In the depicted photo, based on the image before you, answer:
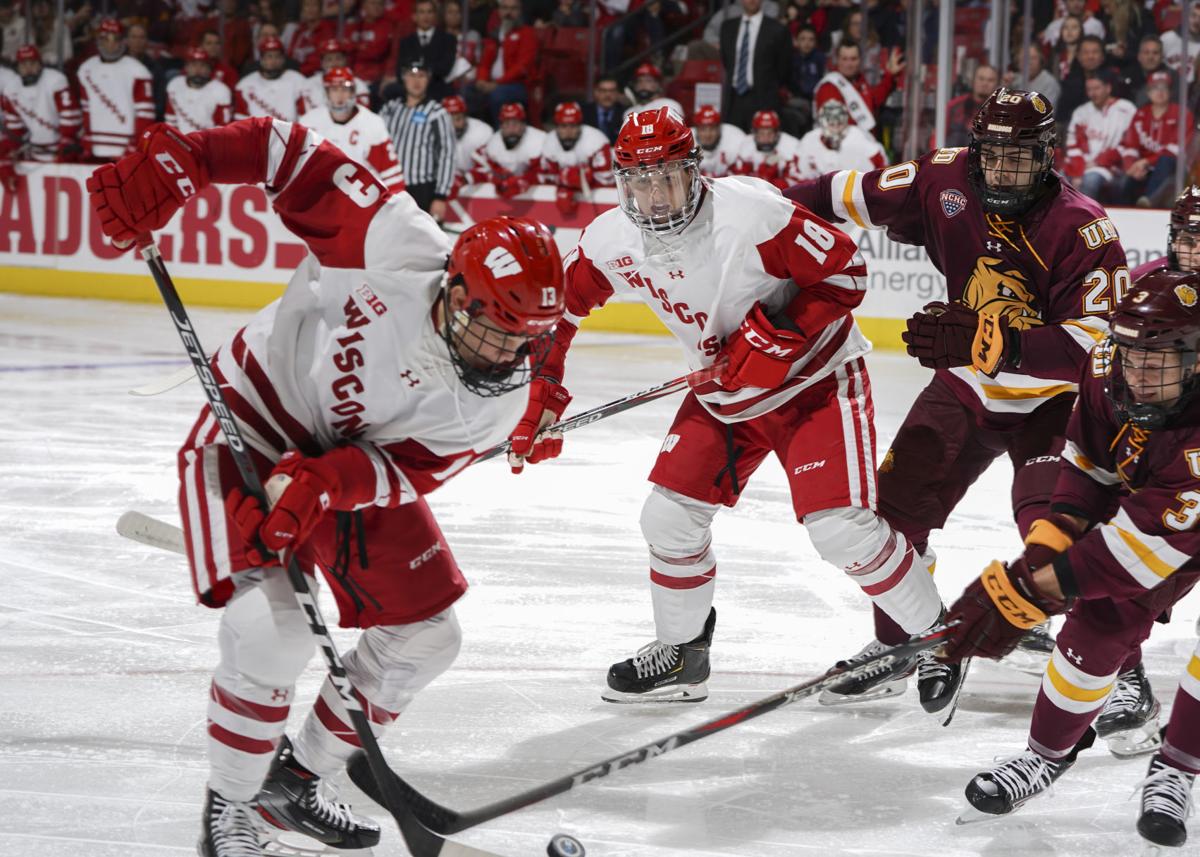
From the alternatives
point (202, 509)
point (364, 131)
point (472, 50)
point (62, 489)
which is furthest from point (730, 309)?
point (472, 50)

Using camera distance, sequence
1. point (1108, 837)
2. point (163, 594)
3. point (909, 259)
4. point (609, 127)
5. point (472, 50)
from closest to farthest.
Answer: point (1108, 837) < point (163, 594) < point (909, 259) < point (609, 127) < point (472, 50)

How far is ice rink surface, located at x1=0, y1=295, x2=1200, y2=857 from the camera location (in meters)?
2.64

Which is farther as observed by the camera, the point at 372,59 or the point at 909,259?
the point at 372,59

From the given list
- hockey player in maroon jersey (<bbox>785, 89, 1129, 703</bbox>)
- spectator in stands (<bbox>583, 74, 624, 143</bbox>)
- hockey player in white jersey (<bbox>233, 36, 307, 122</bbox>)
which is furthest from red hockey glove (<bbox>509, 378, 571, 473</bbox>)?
hockey player in white jersey (<bbox>233, 36, 307, 122</bbox>)

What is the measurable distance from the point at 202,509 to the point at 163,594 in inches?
65.1

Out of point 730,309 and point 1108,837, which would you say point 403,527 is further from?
point 1108,837

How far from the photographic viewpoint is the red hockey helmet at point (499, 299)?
2.19 meters

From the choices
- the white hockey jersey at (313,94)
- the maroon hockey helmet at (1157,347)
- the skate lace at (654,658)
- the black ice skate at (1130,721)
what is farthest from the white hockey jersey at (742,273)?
the white hockey jersey at (313,94)

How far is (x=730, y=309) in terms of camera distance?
3.25m

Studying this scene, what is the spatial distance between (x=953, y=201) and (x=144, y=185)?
1.75m

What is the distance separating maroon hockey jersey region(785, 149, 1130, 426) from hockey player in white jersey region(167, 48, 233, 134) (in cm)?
747

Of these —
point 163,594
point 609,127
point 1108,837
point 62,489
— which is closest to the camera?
point 1108,837

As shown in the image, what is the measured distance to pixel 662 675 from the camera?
3369 millimetres

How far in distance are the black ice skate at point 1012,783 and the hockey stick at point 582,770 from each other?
10.0 inches
